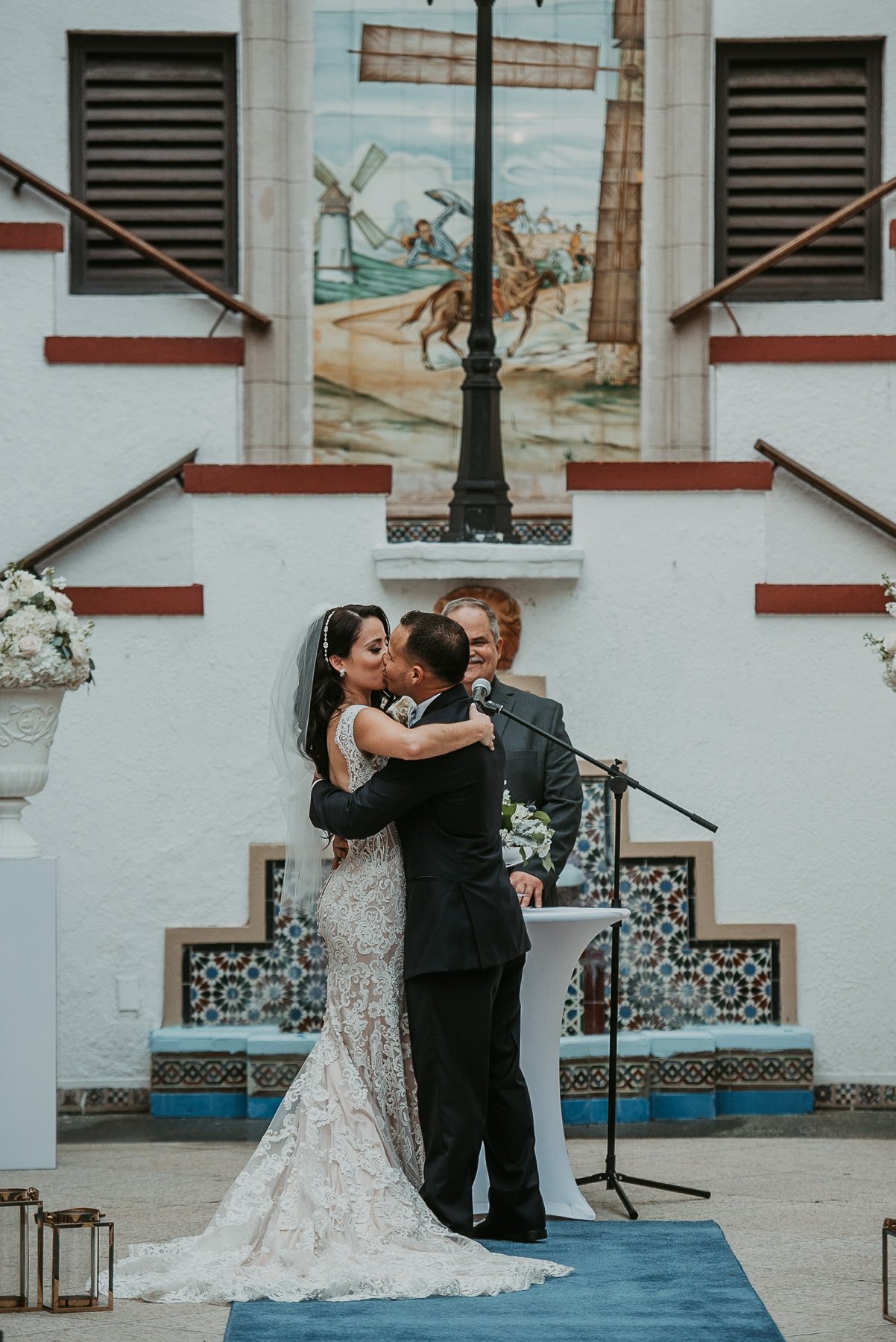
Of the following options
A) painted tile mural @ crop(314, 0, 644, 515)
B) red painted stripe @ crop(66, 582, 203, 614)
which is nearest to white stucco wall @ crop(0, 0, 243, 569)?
red painted stripe @ crop(66, 582, 203, 614)

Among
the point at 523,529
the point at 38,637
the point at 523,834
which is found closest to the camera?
the point at 523,834

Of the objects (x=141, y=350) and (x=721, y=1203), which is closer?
(x=721, y=1203)

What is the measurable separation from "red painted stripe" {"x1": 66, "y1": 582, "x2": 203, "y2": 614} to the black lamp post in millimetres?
1010

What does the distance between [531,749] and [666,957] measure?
4.80ft

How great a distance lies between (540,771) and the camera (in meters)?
5.62

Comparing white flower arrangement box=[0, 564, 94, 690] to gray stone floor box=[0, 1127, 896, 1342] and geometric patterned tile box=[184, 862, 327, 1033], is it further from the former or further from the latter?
gray stone floor box=[0, 1127, 896, 1342]

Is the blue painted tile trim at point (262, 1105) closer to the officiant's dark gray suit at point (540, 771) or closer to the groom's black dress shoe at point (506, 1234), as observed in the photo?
the officiant's dark gray suit at point (540, 771)

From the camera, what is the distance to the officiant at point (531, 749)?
5441mm

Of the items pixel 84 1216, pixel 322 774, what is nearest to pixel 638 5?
pixel 322 774

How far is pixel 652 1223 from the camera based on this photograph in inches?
198

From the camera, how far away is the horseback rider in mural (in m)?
8.28

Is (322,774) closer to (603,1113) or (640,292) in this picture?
(603,1113)

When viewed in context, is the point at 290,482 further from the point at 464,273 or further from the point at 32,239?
the point at 464,273

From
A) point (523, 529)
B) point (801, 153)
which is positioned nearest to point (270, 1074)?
point (523, 529)
